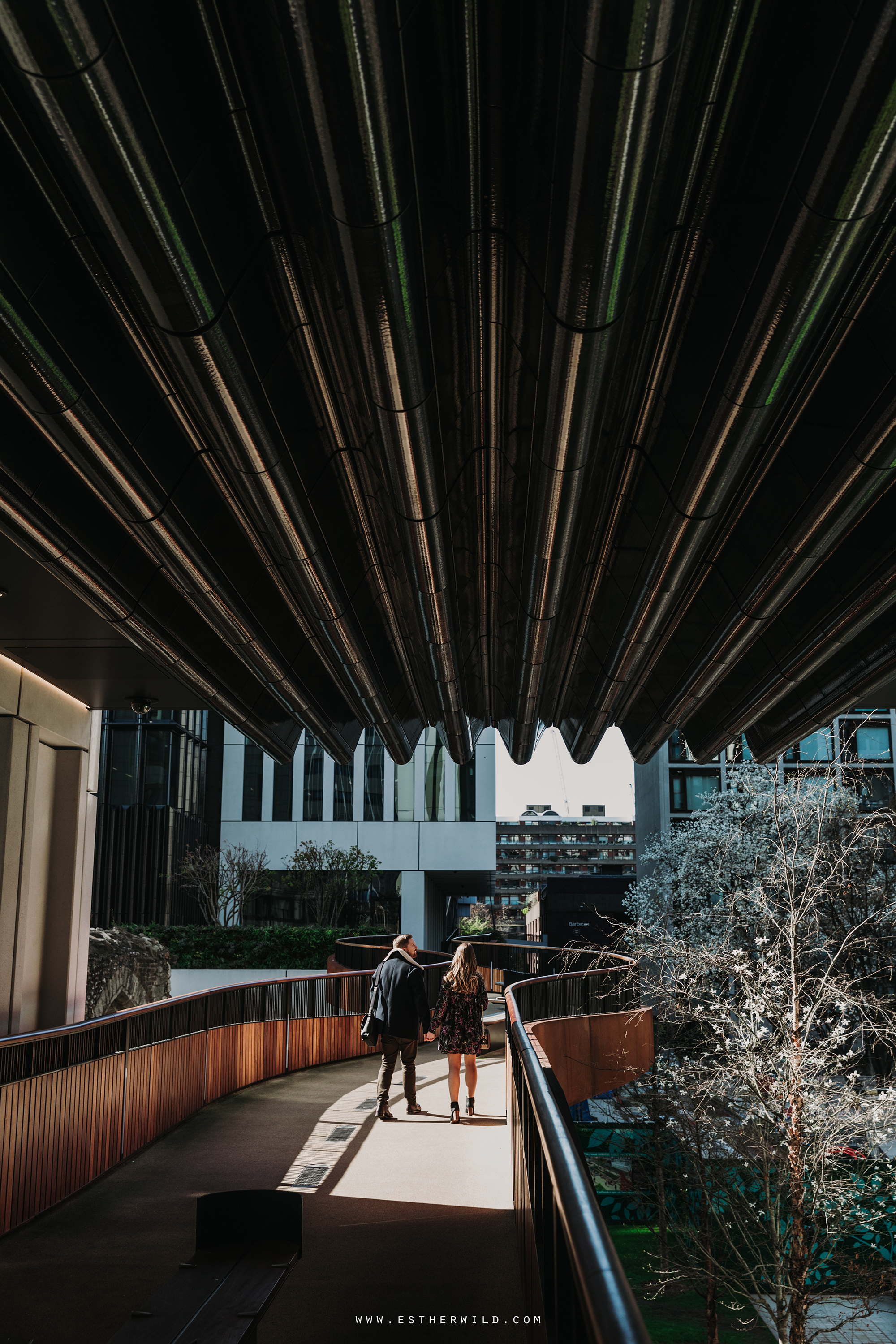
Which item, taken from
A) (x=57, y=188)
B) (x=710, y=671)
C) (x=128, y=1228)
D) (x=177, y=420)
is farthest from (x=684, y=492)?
(x=128, y=1228)

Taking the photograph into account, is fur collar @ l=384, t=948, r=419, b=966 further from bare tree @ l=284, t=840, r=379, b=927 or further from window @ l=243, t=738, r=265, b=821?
window @ l=243, t=738, r=265, b=821

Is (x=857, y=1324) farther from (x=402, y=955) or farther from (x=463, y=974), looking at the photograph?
(x=402, y=955)

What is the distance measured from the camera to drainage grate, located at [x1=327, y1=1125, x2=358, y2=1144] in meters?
8.65

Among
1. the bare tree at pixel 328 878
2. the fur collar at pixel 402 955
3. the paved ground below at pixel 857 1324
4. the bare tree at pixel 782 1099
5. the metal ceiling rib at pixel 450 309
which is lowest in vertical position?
the paved ground below at pixel 857 1324

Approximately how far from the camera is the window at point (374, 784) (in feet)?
122

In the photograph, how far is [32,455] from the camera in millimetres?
5270

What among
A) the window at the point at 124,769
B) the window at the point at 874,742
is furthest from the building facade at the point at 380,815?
the window at the point at 874,742

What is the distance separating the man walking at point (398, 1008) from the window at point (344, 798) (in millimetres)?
27821

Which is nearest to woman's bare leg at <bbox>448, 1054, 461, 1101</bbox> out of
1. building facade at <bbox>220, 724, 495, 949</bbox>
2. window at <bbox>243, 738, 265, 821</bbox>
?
building facade at <bbox>220, 724, 495, 949</bbox>

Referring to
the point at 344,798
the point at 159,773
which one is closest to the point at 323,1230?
the point at 159,773

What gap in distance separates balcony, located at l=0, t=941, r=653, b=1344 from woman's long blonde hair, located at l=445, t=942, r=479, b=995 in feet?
1.29

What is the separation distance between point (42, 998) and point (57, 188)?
1110 cm

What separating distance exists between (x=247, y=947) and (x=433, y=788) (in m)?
9.70

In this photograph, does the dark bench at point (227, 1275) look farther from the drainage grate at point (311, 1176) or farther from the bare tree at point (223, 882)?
the bare tree at point (223, 882)
